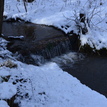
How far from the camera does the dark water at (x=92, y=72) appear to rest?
18.9ft

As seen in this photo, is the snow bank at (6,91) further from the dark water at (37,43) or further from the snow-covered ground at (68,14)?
the snow-covered ground at (68,14)

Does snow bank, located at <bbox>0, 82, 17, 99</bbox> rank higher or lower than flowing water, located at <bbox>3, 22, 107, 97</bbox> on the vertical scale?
higher

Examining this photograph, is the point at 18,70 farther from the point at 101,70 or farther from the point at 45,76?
the point at 101,70

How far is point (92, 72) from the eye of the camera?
6527 mm

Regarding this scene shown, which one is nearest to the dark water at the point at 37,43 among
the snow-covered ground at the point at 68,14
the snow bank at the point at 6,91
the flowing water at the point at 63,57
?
the flowing water at the point at 63,57

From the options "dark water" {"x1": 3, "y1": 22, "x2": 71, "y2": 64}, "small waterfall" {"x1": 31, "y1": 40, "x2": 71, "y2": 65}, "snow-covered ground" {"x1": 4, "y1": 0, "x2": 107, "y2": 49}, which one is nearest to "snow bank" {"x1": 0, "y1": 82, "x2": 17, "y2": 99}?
"dark water" {"x1": 3, "y1": 22, "x2": 71, "y2": 64}

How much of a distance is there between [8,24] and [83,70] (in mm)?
5656

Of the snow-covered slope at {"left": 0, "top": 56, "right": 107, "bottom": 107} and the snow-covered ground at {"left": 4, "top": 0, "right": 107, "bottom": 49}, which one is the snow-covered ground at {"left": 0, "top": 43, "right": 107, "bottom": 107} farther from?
the snow-covered ground at {"left": 4, "top": 0, "right": 107, "bottom": 49}

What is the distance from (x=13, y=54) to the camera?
656 cm

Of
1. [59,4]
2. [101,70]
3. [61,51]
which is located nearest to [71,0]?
[59,4]

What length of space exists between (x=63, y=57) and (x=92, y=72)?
156 cm

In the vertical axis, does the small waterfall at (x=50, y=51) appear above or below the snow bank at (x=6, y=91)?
below

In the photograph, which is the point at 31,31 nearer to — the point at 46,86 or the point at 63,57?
the point at 63,57

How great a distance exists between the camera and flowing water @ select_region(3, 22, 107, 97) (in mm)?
6145
